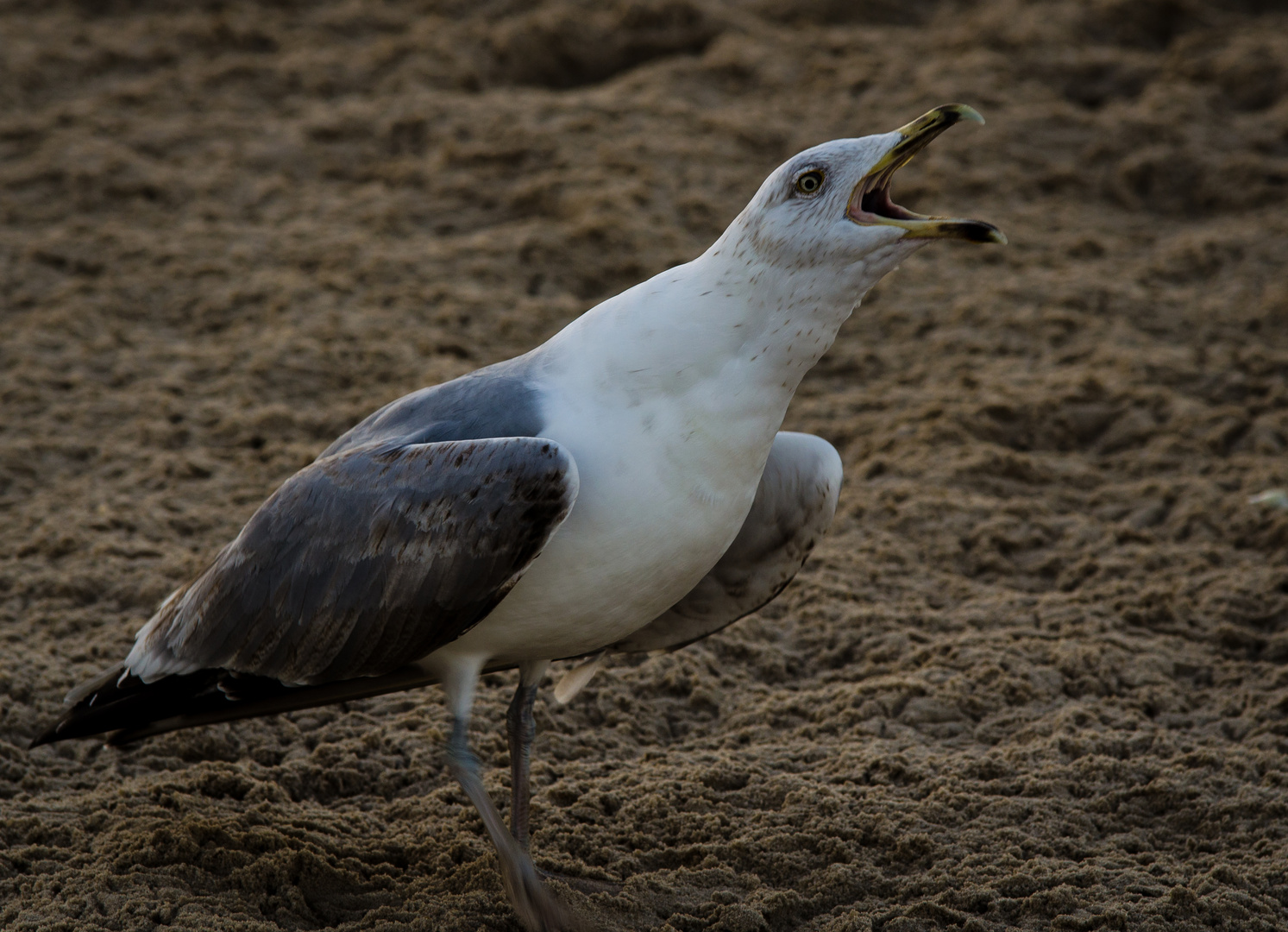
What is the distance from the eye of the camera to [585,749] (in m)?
4.04

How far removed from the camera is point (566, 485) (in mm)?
2924

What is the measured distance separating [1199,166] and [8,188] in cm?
595

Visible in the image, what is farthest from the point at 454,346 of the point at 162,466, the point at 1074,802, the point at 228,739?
the point at 1074,802

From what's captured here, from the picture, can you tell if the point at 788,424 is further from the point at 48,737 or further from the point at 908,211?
the point at 48,737

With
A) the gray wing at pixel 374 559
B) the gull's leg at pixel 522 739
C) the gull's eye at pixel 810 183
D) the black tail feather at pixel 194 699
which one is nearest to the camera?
the gray wing at pixel 374 559

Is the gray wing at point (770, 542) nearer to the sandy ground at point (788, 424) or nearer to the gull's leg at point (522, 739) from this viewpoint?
the gull's leg at point (522, 739)

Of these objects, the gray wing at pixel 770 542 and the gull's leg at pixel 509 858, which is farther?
the gray wing at pixel 770 542

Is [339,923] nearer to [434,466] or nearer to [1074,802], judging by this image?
[434,466]

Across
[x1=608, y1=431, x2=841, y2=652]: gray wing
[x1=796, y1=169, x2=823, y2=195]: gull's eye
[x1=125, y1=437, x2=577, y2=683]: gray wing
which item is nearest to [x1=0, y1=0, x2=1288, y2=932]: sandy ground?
[x1=608, y1=431, x2=841, y2=652]: gray wing

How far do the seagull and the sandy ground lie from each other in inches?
23.4

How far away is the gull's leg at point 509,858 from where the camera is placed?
3.12 metres

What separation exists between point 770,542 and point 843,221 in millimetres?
925

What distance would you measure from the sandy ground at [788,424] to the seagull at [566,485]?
60cm

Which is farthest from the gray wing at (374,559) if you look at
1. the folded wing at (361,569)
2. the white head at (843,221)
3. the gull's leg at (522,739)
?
the white head at (843,221)
